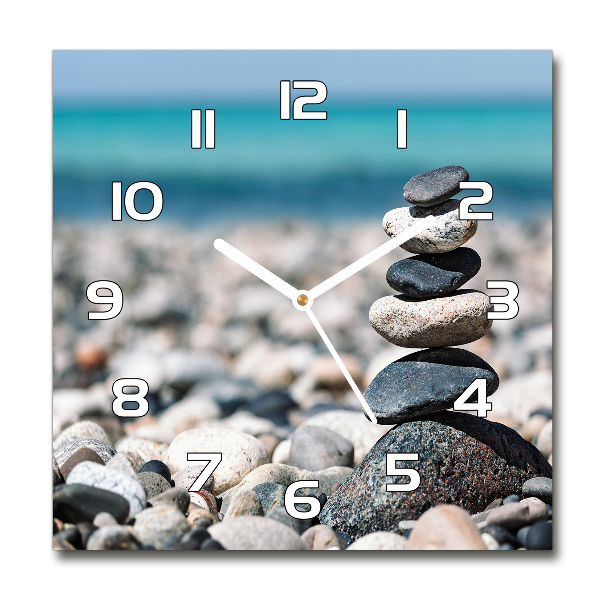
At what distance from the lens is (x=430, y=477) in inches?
141

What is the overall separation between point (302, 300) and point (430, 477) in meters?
0.96

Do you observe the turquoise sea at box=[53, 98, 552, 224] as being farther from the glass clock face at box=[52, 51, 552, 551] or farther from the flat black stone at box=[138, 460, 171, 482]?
the flat black stone at box=[138, 460, 171, 482]

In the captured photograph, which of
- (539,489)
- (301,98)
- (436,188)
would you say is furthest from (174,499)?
(301,98)

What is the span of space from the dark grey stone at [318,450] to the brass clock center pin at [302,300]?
125cm

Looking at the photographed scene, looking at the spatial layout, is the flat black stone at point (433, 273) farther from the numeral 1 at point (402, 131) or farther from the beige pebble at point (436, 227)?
the numeral 1 at point (402, 131)

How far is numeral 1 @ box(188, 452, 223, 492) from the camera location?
389 centimetres

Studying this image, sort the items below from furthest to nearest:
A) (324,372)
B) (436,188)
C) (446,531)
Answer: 1. (324,372)
2. (436,188)
3. (446,531)

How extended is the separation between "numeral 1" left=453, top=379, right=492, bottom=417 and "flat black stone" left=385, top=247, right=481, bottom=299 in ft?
1.41
